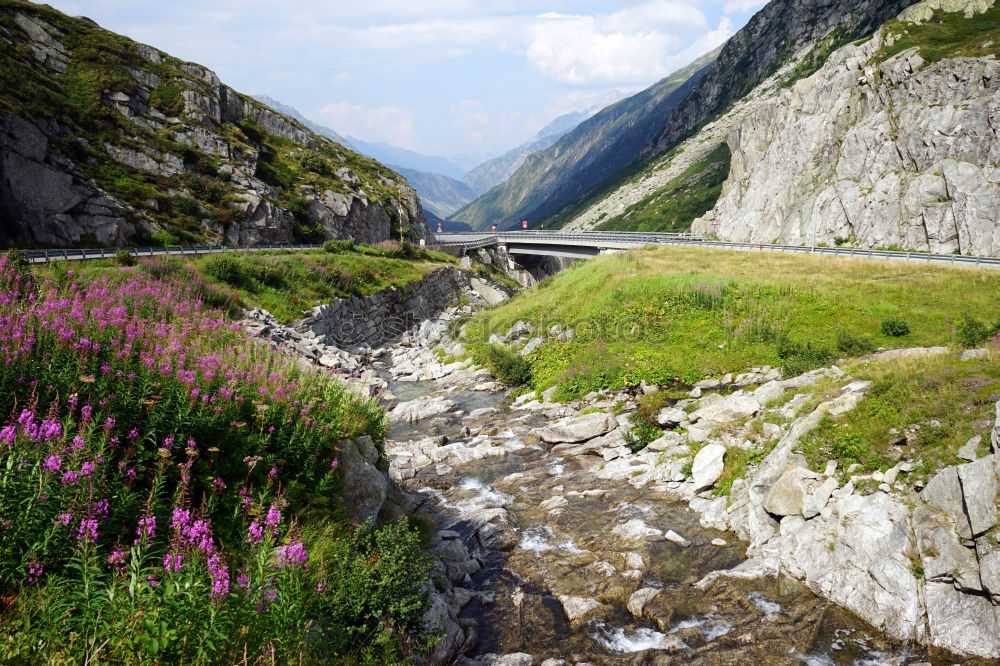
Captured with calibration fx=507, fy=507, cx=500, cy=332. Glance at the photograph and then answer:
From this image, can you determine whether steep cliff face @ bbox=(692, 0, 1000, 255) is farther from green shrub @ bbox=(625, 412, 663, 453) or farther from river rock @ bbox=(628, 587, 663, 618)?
river rock @ bbox=(628, 587, 663, 618)

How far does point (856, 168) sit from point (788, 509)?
7913 cm

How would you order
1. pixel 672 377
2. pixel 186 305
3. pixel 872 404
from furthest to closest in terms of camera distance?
pixel 672 377 → pixel 186 305 → pixel 872 404

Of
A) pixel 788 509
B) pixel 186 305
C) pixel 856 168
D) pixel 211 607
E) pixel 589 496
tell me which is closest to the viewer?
pixel 211 607

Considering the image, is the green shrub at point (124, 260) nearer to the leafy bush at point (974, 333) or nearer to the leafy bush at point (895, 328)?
the leafy bush at point (895, 328)

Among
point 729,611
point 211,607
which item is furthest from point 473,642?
point 211,607

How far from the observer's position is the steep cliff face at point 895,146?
58281 millimetres

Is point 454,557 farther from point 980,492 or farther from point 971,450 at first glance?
point 971,450

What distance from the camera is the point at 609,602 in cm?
1065

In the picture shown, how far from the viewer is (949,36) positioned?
7506 centimetres

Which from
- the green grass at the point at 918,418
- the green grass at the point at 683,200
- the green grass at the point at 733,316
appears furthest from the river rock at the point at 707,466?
the green grass at the point at 683,200

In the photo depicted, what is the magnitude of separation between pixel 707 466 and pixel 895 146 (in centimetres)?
7473

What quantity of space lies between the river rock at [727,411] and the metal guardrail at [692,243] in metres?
33.4

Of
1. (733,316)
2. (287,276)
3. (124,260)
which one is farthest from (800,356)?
(124,260)

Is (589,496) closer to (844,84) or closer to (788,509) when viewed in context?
(788,509)
